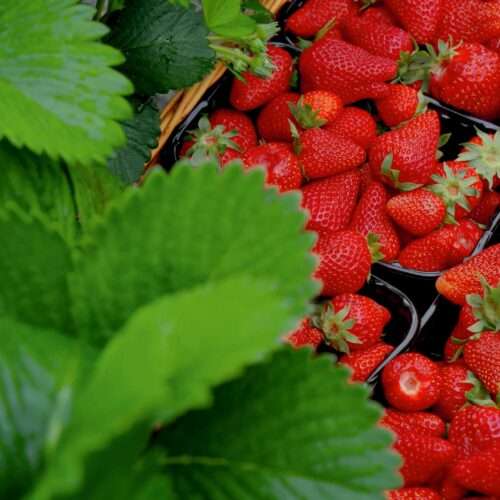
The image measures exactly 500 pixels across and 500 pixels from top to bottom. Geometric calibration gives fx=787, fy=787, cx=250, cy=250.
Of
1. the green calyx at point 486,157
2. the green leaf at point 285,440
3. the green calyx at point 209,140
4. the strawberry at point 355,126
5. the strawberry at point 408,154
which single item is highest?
the green leaf at point 285,440

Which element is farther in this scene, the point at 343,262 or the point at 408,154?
the point at 408,154

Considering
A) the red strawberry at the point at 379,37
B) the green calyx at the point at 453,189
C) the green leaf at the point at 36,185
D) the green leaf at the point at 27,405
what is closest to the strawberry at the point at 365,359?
the green calyx at the point at 453,189

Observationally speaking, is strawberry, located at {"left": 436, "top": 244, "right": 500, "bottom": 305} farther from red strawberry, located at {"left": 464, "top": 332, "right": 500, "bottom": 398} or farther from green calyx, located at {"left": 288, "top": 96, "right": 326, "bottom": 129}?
green calyx, located at {"left": 288, "top": 96, "right": 326, "bottom": 129}

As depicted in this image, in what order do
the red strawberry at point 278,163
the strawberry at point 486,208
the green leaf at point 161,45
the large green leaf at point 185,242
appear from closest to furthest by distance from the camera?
the large green leaf at point 185,242 → the green leaf at point 161,45 → the red strawberry at point 278,163 → the strawberry at point 486,208

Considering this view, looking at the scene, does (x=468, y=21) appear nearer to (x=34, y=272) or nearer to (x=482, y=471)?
(x=482, y=471)

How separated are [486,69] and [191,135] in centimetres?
46

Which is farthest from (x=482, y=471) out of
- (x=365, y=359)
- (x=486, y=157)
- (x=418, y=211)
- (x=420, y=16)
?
(x=420, y=16)

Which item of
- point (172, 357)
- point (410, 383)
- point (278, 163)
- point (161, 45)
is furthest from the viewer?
point (278, 163)

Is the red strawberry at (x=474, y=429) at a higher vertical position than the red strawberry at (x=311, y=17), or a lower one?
lower

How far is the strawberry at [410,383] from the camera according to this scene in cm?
95

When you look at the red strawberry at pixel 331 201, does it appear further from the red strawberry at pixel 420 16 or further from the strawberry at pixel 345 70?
the red strawberry at pixel 420 16

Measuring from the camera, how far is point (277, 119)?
116 centimetres

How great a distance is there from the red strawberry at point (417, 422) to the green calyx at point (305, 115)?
421 millimetres

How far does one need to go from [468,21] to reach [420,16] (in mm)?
81
